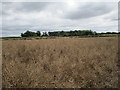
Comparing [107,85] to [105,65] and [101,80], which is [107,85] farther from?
[105,65]

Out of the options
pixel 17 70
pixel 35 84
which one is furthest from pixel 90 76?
pixel 17 70

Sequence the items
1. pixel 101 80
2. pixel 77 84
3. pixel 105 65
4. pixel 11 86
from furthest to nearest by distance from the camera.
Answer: pixel 105 65 → pixel 101 80 → pixel 77 84 → pixel 11 86

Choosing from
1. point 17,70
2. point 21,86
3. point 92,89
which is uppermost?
point 17,70

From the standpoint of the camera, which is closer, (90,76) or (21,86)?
(21,86)

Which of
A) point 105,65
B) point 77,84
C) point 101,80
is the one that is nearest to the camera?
point 77,84

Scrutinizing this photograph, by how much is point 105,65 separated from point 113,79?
76 centimetres

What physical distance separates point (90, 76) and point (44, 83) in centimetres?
123

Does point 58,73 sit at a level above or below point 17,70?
below

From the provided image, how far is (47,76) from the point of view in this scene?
2312 millimetres

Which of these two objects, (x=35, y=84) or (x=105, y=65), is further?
(x=105, y=65)

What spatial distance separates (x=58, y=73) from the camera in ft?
8.39

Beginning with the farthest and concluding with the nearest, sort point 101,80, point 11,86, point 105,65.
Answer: point 105,65 < point 101,80 < point 11,86

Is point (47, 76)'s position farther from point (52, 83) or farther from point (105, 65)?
point (105, 65)

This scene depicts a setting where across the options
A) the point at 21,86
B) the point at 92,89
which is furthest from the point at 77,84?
the point at 21,86
